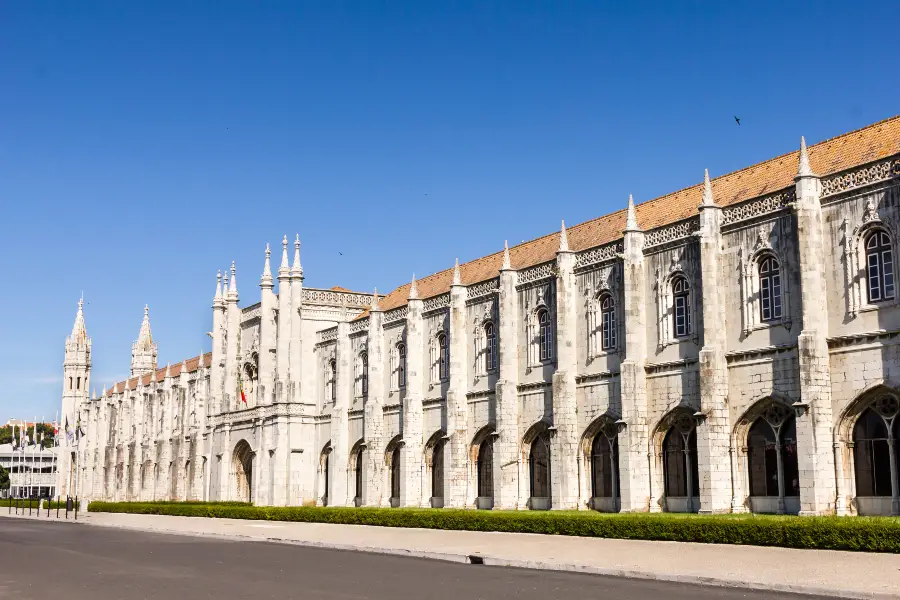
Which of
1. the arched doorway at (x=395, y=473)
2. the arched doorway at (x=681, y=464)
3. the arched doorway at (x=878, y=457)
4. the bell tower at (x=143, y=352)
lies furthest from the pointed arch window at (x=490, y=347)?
the bell tower at (x=143, y=352)

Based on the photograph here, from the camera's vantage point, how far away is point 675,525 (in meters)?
24.6

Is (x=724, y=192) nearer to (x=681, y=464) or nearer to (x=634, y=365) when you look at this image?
(x=634, y=365)

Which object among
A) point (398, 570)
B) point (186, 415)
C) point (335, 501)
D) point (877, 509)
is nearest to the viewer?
point (398, 570)

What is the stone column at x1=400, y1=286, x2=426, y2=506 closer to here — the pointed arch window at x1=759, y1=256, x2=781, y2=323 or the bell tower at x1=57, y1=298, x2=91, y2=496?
the pointed arch window at x1=759, y1=256, x2=781, y2=323

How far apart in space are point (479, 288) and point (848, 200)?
17849 millimetres

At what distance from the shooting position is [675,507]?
32.2 meters

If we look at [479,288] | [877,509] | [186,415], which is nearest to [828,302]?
[877,509]

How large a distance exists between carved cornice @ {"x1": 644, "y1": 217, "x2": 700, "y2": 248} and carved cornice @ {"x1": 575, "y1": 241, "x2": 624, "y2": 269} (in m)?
1.31

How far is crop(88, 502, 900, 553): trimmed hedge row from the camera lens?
67.3 feet

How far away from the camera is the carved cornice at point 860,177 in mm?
26344

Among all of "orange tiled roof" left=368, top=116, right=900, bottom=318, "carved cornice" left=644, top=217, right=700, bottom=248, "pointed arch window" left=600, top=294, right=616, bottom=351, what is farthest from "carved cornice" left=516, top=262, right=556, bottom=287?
"carved cornice" left=644, top=217, right=700, bottom=248

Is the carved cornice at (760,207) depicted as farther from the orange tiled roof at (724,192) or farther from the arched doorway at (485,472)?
the arched doorway at (485,472)

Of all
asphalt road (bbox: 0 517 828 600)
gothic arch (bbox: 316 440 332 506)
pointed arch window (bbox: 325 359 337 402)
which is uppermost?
pointed arch window (bbox: 325 359 337 402)

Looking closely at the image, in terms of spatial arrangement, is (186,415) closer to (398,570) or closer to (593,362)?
(593,362)
